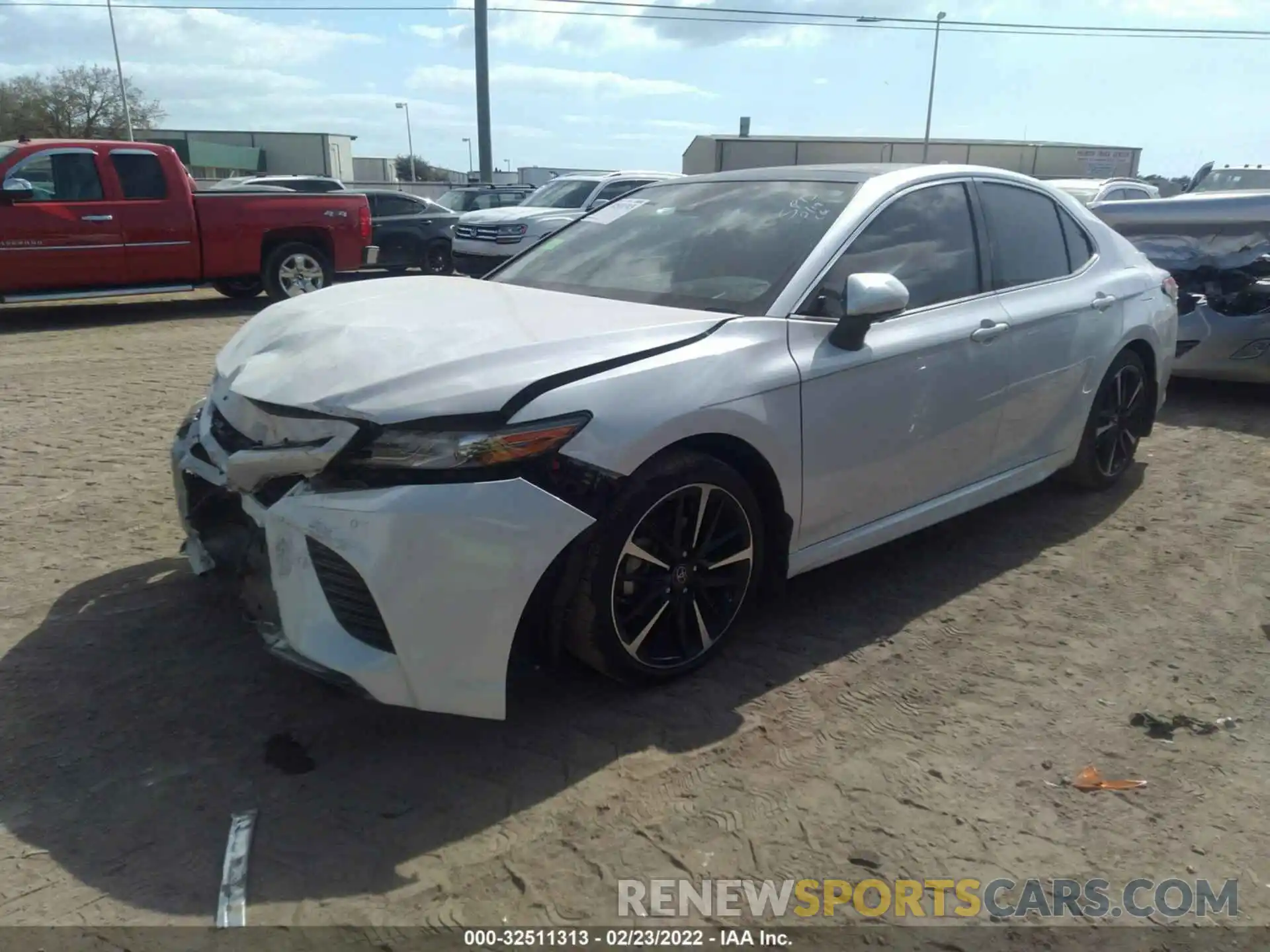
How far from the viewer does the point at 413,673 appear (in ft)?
8.59

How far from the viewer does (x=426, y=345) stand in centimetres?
296

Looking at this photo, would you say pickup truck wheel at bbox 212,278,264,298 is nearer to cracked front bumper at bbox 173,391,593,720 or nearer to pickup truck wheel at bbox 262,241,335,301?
pickup truck wheel at bbox 262,241,335,301

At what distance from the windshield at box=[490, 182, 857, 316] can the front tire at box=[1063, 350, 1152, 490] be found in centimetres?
205

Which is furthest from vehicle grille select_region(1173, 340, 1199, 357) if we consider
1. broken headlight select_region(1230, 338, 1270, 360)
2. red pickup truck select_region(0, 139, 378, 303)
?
red pickup truck select_region(0, 139, 378, 303)

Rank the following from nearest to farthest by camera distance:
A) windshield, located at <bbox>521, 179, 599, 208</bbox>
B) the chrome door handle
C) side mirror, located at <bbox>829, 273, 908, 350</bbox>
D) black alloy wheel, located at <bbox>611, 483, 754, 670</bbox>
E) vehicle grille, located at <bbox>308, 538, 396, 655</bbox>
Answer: vehicle grille, located at <bbox>308, 538, 396, 655</bbox> < black alloy wheel, located at <bbox>611, 483, 754, 670</bbox> < side mirror, located at <bbox>829, 273, 908, 350</bbox> < the chrome door handle < windshield, located at <bbox>521, 179, 599, 208</bbox>

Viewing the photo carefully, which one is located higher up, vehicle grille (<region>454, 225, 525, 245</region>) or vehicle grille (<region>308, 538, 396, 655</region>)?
vehicle grille (<region>454, 225, 525, 245</region>)

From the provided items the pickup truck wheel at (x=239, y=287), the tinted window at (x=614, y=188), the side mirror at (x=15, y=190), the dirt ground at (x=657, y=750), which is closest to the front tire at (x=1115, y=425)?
the dirt ground at (x=657, y=750)

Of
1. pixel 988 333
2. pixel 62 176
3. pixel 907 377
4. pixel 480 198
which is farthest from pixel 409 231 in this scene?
pixel 907 377

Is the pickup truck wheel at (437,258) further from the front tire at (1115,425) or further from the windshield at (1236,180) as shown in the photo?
the windshield at (1236,180)

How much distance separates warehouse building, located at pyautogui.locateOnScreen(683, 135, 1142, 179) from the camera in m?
43.8

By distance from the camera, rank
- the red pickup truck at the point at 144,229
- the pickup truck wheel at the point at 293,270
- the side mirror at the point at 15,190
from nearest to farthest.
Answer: the side mirror at the point at 15,190, the red pickup truck at the point at 144,229, the pickup truck wheel at the point at 293,270

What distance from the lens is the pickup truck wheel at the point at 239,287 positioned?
1258 centimetres

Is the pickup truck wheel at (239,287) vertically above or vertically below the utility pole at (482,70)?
below

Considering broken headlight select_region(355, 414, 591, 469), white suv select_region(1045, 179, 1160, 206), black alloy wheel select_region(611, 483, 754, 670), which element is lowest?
black alloy wheel select_region(611, 483, 754, 670)
